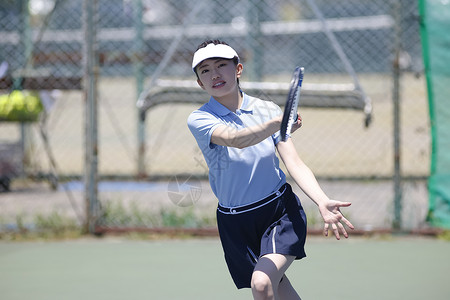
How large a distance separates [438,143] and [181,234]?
2.18 m

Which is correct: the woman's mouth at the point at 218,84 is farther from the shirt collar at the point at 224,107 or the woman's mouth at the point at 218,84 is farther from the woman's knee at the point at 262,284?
the woman's knee at the point at 262,284

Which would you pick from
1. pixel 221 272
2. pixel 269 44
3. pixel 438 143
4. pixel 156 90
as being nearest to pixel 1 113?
pixel 156 90

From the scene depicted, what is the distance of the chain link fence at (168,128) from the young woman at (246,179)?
0.81ft

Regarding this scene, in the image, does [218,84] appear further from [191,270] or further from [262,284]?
[191,270]

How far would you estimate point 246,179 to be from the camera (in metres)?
2.97

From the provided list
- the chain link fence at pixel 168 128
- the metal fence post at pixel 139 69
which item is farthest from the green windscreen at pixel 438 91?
the metal fence post at pixel 139 69

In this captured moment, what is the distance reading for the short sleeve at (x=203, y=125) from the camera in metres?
2.92

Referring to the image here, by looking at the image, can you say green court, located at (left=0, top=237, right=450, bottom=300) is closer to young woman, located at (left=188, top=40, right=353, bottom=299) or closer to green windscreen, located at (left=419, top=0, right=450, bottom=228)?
green windscreen, located at (left=419, top=0, right=450, bottom=228)

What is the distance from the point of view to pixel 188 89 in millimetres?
5766

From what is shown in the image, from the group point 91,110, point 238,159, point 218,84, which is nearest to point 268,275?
point 238,159

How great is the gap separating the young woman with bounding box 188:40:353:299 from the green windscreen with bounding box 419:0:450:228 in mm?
2906

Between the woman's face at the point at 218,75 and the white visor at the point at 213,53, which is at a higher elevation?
the white visor at the point at 213,53

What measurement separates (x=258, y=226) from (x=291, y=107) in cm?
68

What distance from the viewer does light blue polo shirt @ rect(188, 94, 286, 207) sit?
2.97 metres
